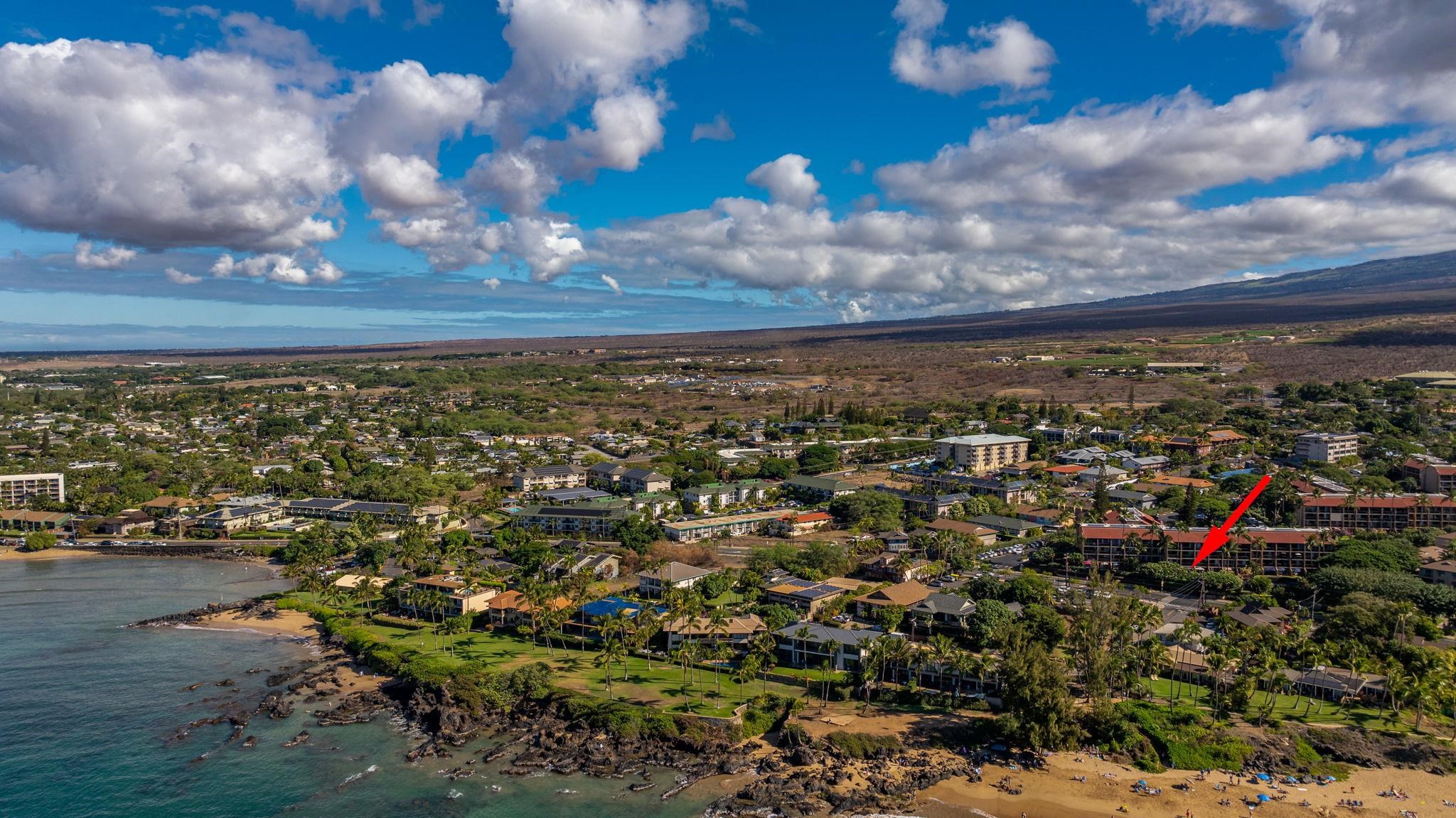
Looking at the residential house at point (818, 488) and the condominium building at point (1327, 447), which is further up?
the condominium building at point (1327, 447)

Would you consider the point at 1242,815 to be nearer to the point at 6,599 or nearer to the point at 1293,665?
the point at 1293,665

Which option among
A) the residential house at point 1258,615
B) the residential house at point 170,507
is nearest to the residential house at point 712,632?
the residential house at point 1258,615

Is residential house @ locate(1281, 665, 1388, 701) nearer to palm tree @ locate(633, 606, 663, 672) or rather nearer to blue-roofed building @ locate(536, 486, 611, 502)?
palm tree @ locate(633, 606, 663, 672)

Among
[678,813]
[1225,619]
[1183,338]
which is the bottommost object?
[678,813]

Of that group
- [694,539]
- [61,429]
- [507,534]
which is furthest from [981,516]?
[61,429]

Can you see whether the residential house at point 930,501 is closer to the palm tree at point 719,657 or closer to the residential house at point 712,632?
the residential house at point 712,632


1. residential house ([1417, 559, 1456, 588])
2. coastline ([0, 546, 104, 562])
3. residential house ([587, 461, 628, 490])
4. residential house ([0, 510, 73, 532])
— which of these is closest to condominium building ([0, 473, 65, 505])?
residential house ([0, 510, 73, 532])
